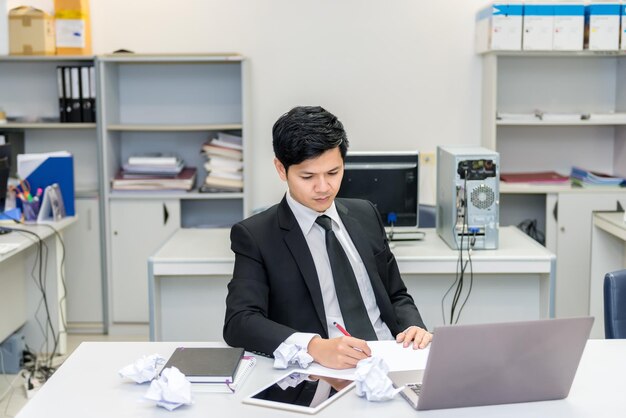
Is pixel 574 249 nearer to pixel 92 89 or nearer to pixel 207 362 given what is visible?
pixel 92 89

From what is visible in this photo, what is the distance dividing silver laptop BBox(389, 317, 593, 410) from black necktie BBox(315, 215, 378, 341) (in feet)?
1.63

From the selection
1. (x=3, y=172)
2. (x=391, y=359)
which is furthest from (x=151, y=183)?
(x=391, y=359)

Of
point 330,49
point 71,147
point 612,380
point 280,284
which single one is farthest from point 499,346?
point 71,147

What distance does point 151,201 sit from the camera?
4754 mm

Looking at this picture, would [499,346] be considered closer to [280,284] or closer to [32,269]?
[280,284]

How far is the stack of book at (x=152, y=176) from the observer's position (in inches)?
187

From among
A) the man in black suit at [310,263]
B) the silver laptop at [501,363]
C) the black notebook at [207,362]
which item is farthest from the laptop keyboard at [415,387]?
the black notebook at [207,362]

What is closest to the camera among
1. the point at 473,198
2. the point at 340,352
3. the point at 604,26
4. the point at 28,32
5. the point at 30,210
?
the point at 340,352

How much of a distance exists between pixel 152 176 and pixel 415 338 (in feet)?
9.99

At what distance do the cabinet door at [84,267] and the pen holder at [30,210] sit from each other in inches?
26.4

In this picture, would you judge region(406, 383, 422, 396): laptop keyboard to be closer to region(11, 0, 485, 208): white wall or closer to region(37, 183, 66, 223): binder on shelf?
region(37, 183, 66, 223): binder on shelf

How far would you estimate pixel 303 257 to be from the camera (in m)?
2.23

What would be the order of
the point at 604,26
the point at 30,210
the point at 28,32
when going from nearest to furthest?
the point at 30,210
the point at 604,26
the point at 28,32

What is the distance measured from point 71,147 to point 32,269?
101cm
